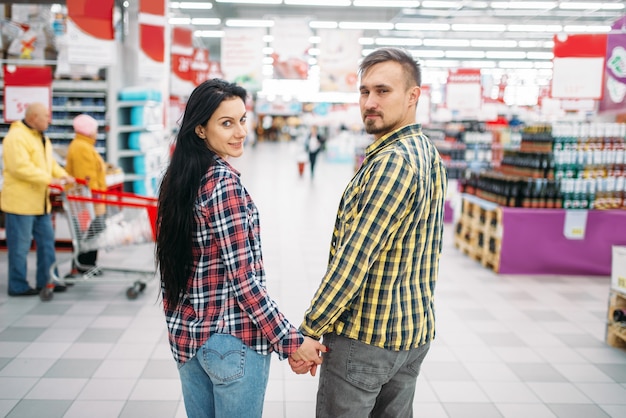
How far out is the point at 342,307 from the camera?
1.71 metres

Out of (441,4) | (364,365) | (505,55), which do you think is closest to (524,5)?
(441,4)

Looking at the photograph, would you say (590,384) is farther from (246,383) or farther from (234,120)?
(234,120)

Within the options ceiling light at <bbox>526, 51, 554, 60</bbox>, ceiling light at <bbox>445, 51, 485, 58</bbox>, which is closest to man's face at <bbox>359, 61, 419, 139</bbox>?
ceiling light at <bbox>445, 51, 485, 58</bbox>

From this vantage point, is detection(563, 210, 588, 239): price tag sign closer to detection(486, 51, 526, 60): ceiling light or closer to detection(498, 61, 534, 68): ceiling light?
detection(486, 51, 526, 60): ceiling light

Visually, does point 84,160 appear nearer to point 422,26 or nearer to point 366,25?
point 366,25

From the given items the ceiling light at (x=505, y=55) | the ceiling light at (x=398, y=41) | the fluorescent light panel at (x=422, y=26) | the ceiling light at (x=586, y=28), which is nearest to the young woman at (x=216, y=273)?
the fluorescent light panel at (x=422, y=26)

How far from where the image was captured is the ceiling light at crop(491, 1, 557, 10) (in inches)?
544

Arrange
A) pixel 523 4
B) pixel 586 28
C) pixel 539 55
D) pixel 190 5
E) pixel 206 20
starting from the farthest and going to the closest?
pixel 539 55
pixel 586 28
pixel 206 20
pixel 190 5
pixel 523 4

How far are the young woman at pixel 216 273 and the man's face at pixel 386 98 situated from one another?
0.43 m

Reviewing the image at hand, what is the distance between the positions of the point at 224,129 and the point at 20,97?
6.07 m

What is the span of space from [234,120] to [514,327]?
3951 mm

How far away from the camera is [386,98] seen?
5.92ft

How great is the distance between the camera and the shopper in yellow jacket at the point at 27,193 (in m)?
5.13

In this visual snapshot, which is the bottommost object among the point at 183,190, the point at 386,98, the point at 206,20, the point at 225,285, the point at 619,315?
the point at 619,315
